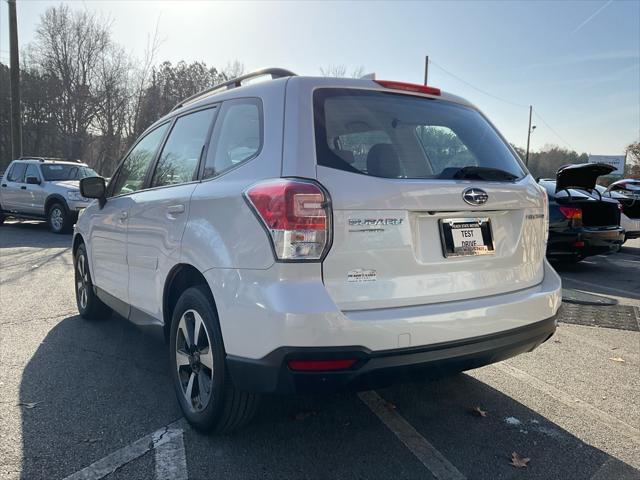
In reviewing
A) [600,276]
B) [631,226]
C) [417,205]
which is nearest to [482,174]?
[417,205]

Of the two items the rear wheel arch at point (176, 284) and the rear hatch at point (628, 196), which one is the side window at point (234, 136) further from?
the rear hatch at point (628, 196)

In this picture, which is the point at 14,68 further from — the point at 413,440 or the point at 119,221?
the point at 413,440

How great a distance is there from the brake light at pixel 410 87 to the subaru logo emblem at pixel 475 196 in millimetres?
679

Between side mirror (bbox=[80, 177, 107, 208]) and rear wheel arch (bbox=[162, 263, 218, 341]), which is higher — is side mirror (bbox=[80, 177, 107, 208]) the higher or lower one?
the higher one

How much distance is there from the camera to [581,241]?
740 cm

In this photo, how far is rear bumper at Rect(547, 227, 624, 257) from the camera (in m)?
7.42

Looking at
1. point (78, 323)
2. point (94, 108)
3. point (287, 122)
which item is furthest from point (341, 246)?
point (94, 108)

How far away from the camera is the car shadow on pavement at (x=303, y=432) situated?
2480 millimetres

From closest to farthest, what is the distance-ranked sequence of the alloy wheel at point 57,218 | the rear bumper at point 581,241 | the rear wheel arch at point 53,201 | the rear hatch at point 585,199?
the rear bumper at point 581,241
the rear hatch at point 585,199
the rear wheel arch at point 53,201
the alloy wheel at point 57,218

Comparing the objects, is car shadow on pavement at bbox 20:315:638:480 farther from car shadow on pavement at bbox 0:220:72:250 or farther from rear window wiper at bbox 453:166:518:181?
car shadow on pavement at bbox 0:220:72:250

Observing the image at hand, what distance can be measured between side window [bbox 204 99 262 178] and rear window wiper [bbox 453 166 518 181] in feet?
3.38

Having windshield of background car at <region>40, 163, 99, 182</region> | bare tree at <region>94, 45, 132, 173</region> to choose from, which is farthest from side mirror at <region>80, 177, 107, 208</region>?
bare tree at <region>94, 45, 132, 173</region>

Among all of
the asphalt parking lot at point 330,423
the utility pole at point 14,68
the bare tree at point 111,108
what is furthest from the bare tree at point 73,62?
the asphalt parking lot at point 330,423

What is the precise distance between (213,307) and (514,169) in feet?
6.05
